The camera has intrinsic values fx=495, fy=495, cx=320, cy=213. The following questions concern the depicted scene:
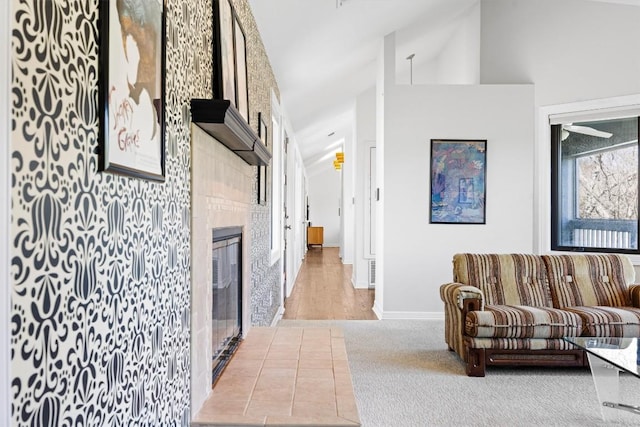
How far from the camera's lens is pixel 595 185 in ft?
16.1

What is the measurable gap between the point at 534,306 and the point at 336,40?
2777mm

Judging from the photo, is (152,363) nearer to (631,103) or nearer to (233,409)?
(233,409)

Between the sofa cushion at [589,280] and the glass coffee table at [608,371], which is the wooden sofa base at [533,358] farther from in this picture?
the glass coffee table at [608,371]

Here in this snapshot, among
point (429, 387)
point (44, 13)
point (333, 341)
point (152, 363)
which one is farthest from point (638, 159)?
point (44, 13)

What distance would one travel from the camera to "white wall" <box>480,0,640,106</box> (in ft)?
15.3

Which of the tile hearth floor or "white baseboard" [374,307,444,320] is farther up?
the tile hearth floor

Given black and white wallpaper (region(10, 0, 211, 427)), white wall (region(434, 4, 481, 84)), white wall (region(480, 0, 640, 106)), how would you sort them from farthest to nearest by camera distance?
white wall (region(434, 4, 481, 84)) < white wall (region(480, 0, 640, 106)) < black and white wallpaper (region(10, 0, 211, 427))

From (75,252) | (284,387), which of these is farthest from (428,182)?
(75,252)

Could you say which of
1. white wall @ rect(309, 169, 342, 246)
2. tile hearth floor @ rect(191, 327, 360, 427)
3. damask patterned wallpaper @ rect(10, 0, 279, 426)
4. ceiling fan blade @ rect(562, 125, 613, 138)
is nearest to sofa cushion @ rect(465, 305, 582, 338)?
tile hearth floor @ rect(191, 327, 360, 427)

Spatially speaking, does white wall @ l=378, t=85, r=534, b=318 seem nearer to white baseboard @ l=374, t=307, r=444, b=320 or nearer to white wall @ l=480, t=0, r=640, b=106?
white baseboard @ l=374, t=307, r=444, b=320

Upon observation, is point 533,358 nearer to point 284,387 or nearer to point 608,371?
point 608,371

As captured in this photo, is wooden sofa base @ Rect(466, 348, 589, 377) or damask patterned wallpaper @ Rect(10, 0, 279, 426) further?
wooden sofa base @ Rect(466, 348, 589, 377)

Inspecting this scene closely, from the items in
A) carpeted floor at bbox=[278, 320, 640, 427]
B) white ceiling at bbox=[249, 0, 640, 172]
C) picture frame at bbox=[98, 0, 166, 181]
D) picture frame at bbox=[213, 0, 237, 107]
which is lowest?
carpeted floor at bbox=[278, 320, 640, 427]

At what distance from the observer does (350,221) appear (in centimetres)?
958
